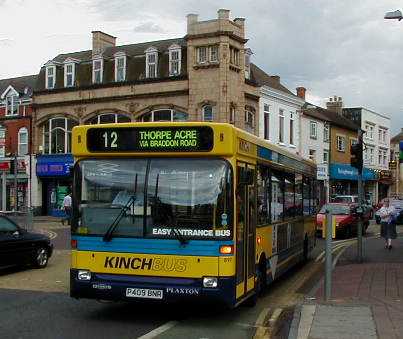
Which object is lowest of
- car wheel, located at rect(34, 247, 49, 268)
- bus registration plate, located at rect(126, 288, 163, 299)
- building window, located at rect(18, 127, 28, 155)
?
car wheel, located at rect(34, 247, 49, 268)

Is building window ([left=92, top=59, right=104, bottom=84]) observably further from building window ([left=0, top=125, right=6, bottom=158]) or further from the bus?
the bus

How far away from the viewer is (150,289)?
8445mm

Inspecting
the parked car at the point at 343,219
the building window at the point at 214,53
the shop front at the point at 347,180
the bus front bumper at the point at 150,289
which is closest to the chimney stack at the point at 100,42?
the building window at the point at 214,53

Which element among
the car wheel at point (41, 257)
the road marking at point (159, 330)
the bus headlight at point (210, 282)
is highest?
the bus headlight at point (210, 282)

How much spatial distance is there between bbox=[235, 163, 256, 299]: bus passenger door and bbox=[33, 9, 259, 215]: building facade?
29731 mm

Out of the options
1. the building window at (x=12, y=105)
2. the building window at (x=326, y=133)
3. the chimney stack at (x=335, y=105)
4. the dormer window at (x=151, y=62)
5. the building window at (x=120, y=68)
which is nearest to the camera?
the dormer window at (x=151, y=62)

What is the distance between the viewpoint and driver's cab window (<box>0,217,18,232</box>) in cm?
1447

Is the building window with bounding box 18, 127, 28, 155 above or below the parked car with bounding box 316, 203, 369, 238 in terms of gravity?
above

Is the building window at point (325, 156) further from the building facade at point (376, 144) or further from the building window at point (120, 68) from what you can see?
the building window at point (120, 68)

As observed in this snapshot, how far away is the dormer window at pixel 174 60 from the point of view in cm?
4178

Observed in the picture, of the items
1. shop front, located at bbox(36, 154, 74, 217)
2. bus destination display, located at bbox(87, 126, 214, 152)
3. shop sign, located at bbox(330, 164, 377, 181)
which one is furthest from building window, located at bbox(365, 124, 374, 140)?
bus destination display, located at bbox(87, 126, 214, 152)

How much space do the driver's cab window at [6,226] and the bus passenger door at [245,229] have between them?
23.1ft

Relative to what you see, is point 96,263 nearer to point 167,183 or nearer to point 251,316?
point 167,183

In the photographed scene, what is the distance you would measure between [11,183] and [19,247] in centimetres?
3611
